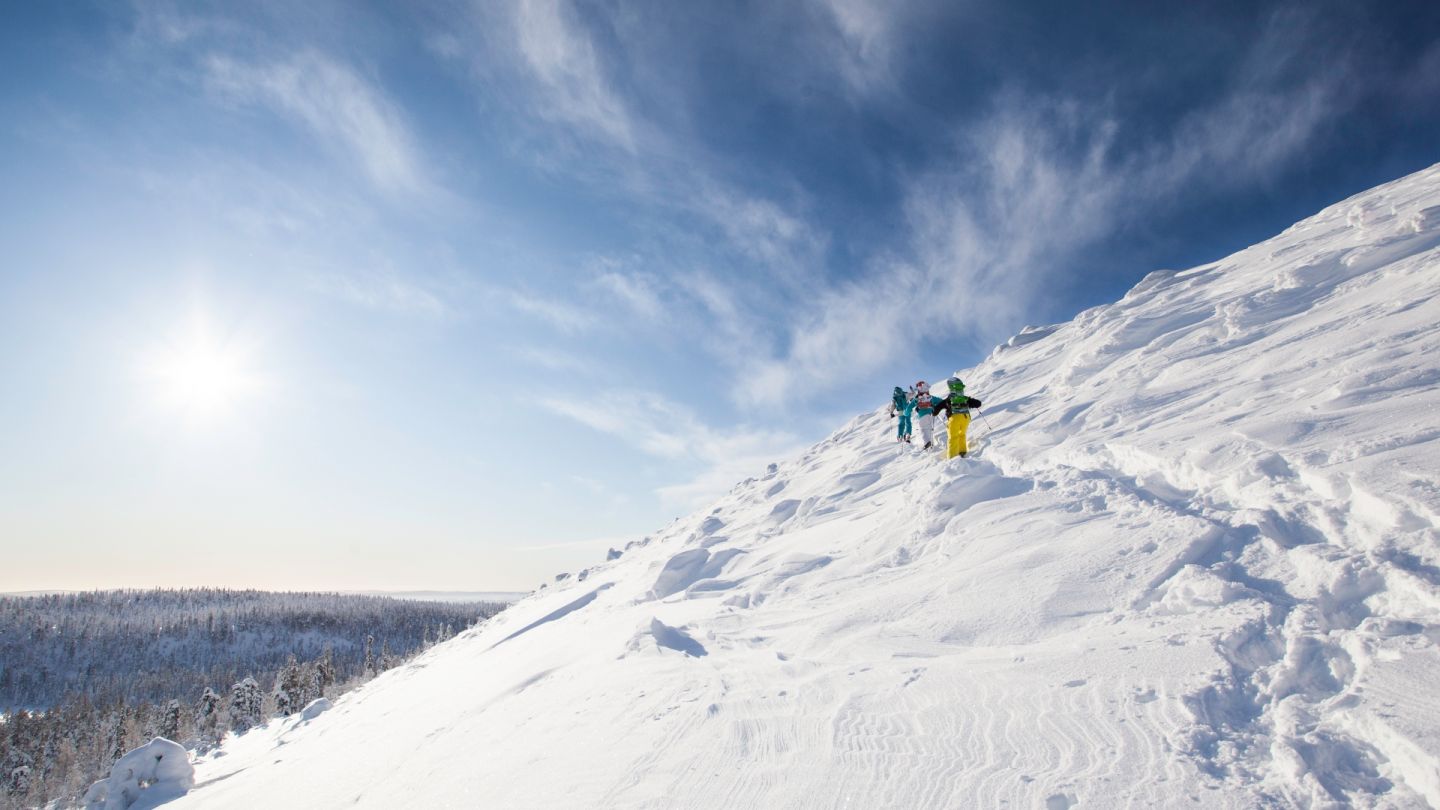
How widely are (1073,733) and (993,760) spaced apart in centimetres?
65

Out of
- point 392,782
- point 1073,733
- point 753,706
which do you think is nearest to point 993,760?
point 1073,733

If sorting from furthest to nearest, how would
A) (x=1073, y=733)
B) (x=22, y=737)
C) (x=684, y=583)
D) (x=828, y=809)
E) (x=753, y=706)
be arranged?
(x=22, y=737) < (x=684, y=583) < (x=753, y=706) < (x=1073, y=733) < (x=828, y=809)

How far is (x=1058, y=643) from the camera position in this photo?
18.1ft

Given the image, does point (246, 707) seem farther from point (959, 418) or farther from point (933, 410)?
point (959, 418)

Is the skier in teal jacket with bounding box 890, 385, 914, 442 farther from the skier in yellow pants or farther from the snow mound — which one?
the snow mound

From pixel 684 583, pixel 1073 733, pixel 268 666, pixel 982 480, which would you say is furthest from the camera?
pixel 268 666

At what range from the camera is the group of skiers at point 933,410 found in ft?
45.2

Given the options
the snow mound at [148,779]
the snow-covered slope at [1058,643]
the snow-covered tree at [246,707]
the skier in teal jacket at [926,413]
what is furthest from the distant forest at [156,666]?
the snow-covered slope at [1058,643]

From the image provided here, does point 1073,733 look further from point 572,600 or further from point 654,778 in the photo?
point 572,600

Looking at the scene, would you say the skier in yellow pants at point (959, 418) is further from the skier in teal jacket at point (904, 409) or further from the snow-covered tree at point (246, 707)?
the snow-covered tree at point (246, 707)

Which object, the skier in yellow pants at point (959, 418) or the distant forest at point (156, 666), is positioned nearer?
the skier in yellow pants at point (959, 418)

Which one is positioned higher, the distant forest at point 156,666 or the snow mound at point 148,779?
the snow mound at point 148,779

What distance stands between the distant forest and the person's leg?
53.9m

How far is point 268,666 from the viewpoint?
138m
